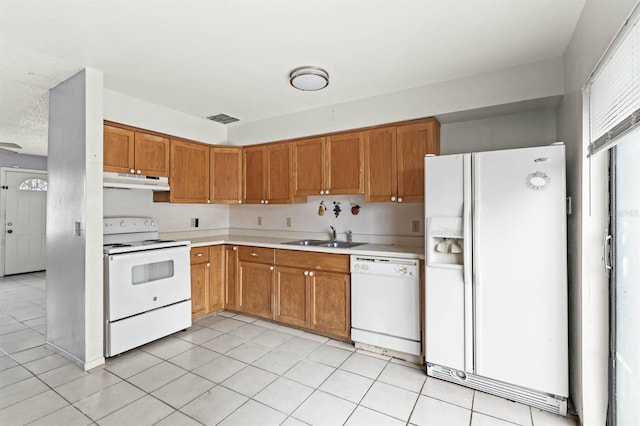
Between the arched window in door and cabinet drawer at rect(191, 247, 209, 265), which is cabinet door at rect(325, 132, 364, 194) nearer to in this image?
cabinet drawer at rect(191, 247, 209, 265)

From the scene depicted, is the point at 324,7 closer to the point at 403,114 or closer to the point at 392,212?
the point at 403,114

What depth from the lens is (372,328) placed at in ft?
9.21

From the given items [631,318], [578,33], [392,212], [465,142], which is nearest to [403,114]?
[465,142]

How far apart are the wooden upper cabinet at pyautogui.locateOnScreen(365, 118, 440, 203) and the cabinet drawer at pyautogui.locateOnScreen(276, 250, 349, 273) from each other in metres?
0.69

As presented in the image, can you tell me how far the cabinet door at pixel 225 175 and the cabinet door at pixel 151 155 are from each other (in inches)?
23.4

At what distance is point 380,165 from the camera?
3127 millimetres

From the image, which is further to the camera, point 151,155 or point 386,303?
point 151,155

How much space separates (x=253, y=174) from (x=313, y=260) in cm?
151

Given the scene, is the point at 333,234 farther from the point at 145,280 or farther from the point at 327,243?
the point at 145,280

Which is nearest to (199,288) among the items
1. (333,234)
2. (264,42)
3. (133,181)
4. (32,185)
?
(133,181)

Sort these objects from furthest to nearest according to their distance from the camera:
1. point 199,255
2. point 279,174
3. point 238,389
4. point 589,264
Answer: point 279,174, point 199,255, point 238,389, point 589,264

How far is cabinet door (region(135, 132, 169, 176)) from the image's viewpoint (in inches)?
126

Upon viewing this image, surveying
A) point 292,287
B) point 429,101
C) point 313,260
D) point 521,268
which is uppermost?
point 429,101

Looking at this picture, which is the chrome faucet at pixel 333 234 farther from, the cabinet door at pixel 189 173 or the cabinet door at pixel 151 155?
the cabinet door at pixel 151 155
